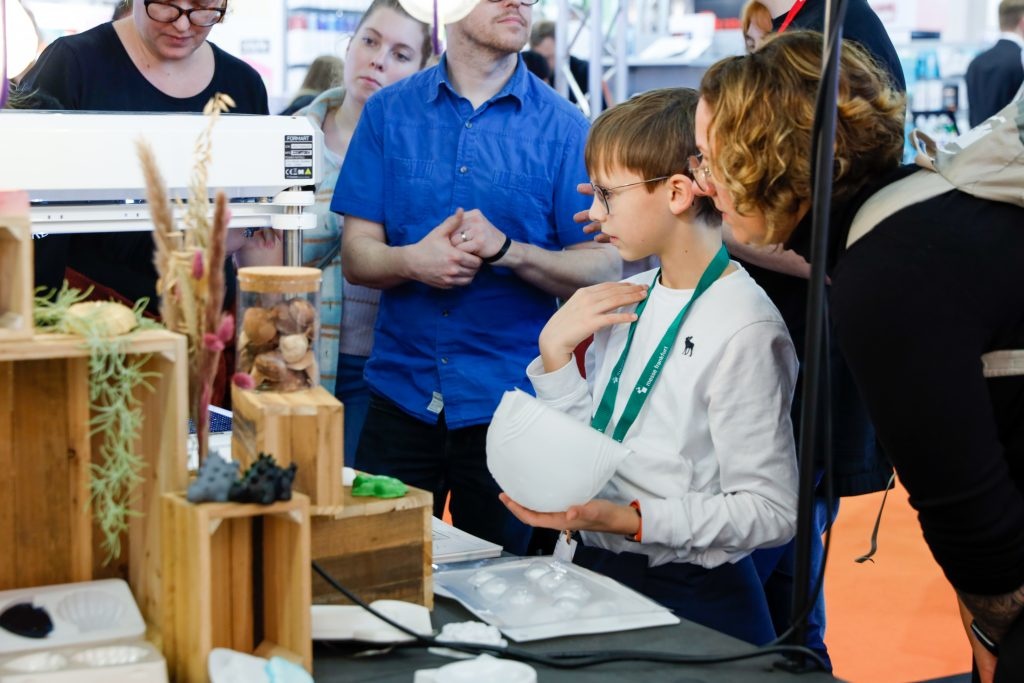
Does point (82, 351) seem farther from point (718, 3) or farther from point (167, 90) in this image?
point (718, 3)

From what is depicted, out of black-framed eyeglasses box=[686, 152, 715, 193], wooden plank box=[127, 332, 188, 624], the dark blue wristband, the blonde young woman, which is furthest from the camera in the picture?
the blonde young woman

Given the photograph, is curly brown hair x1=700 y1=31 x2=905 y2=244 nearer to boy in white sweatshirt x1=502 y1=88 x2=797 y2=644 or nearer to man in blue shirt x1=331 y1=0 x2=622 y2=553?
boy in white sweatshirt x1=502 y1=88 x2=797 y2=644

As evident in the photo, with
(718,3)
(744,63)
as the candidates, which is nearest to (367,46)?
(744,63)

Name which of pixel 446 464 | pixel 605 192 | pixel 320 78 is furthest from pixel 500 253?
pixel 320 78

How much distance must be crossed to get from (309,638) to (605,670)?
0.97 ft

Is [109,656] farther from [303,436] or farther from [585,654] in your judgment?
[585,654]

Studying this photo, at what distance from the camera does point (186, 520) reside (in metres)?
1.14

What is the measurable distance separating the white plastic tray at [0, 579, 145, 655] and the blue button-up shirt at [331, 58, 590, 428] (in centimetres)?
117

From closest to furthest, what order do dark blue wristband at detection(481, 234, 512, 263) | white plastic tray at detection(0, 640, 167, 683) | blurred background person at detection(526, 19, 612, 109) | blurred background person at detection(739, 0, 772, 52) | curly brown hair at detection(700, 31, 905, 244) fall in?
1. white plastic tray at detection(0, 640, 167, 683)
2. curly brown hair at detection(700, 31, 905, 244)
3. blurred background person at detection(739, 0, 772, 52)
4. dark blue wristband at detection(481, 234, 512, 263)
5. blurred background person at detection(526, 19, 612, 109)

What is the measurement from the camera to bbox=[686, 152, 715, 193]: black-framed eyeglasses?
1471mm

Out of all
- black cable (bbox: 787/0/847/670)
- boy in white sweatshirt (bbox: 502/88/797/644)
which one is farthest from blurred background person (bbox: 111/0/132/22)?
black cable (bbox: 787/0/847/670)

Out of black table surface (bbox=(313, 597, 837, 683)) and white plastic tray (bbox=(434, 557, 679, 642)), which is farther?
white plastic tray (bbox=(434, 557, 679, 642))

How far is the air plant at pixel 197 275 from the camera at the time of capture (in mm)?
1208

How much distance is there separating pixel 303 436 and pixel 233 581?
0.51 feet
